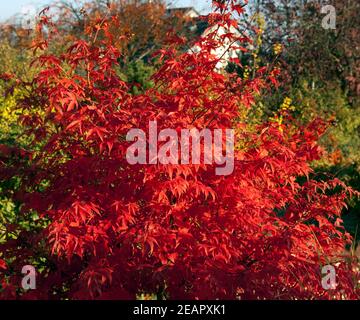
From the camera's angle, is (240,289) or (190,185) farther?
(240,289)

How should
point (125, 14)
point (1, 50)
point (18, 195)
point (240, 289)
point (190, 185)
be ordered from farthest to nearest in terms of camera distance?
point (125, 14) < point (1, 50) < point (18, 195) < point (240, 289) < point (190, 185)

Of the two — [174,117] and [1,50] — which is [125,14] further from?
[174,117]

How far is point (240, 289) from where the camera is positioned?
4.52 meters

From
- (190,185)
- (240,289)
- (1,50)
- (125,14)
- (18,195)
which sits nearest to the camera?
(190,185)

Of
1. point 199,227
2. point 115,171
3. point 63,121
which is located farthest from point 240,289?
point 63,121

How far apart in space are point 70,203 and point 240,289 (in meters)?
1.35

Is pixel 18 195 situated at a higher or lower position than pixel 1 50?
lower

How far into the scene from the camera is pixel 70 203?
447cm

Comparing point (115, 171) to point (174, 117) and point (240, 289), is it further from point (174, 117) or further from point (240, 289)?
point (240, 289)

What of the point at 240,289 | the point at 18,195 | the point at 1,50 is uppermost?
the point at 1,50

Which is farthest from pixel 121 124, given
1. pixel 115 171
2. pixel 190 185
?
pixel 190 185

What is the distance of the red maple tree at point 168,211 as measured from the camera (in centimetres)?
420

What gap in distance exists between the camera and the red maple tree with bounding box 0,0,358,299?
165 inches

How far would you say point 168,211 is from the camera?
4.27 meters
